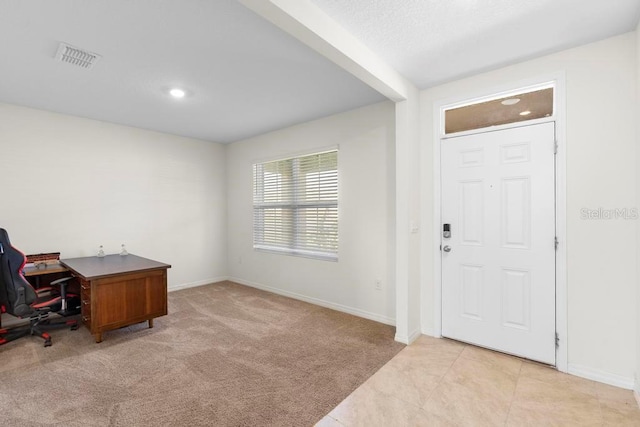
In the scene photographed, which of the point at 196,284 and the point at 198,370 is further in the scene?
the point at 196,284

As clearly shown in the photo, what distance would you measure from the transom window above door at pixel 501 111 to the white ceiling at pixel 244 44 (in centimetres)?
31

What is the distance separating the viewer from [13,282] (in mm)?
2787

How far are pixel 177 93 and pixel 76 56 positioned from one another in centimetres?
88

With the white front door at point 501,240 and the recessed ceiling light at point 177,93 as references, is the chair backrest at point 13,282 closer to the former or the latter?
the recessed ceiling light at point 177,93

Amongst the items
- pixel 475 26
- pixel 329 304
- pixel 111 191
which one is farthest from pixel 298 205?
pixel 475 26

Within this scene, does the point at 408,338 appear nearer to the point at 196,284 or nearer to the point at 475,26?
the point at 475,26

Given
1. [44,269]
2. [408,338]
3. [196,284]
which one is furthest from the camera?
[196,284]

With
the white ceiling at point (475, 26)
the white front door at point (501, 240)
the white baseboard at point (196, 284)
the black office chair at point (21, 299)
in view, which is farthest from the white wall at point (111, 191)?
the white front door at point (501, 240)

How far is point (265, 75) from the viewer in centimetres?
276

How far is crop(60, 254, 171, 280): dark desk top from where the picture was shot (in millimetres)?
2934

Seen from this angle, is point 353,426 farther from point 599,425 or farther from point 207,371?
point 599,425

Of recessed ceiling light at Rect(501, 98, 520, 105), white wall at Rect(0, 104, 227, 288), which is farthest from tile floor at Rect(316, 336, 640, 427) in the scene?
white wall at Rect(0, 104, 227, 288)

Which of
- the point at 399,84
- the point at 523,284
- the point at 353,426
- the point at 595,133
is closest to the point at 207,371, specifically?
the point at 353,426

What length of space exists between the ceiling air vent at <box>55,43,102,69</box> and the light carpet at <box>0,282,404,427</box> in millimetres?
2540
